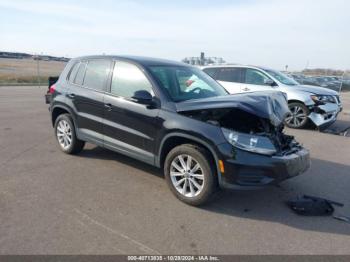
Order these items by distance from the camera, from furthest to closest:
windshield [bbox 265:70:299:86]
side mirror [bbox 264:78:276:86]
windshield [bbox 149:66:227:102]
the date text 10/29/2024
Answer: windshield [bbox 265:70:299:86], side mirror [bbox 264:78:276:86], windshield [bbox 149:66:227:102], the date text 10/29/2024

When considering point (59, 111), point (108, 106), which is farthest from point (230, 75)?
point (108, 106)

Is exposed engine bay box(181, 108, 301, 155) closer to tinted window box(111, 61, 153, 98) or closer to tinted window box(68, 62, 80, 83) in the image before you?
tinted window box(111, 61, 153, 98)

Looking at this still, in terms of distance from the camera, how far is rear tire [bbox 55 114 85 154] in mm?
5636

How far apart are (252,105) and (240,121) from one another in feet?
0.76

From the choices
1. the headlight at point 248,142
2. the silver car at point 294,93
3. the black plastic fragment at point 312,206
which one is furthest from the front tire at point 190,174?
the silver car at point 294,93

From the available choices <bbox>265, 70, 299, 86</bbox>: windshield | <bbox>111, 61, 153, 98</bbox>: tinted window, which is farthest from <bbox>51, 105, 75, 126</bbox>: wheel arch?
<bbox>265, 70, 299, 86</bbox>: windshield

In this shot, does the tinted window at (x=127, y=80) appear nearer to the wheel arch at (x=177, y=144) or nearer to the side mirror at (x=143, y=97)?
the side mirror at (x=143, y=97)

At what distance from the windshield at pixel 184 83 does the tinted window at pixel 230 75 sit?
191 inches

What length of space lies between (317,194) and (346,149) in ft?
10.4

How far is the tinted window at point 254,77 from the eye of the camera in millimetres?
9602

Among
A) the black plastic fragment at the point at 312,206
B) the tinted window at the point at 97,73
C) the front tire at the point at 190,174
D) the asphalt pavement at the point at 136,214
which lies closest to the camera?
the asphalt pavement at the point at 136,214

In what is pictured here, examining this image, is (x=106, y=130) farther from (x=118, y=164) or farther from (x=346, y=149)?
(x=346, y=149)

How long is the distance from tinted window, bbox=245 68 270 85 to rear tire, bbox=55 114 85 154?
5.88 metres

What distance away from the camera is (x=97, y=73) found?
5.23m
